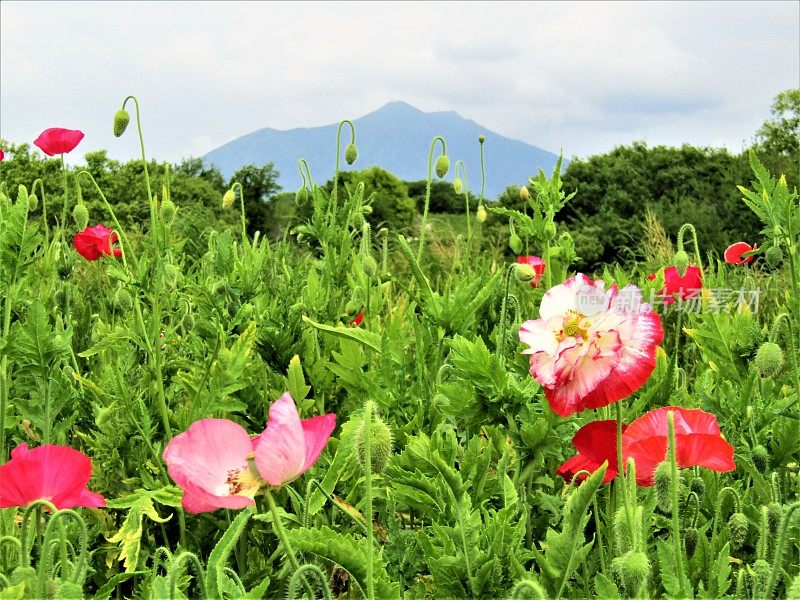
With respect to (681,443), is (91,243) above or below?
above

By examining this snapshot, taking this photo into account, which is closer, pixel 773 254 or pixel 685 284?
pixel 773 254

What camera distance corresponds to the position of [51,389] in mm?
1886

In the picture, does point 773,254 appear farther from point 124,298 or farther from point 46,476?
point 124,298

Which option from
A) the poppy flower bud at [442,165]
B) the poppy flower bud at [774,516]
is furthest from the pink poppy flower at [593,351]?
the poppy flower bud at [442,165]

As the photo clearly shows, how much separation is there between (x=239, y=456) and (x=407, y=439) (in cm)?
48

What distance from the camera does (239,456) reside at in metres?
1.06

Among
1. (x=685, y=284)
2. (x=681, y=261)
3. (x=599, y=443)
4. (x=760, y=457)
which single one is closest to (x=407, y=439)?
(x=599, y=443)

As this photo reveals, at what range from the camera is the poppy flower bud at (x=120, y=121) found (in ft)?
6.58

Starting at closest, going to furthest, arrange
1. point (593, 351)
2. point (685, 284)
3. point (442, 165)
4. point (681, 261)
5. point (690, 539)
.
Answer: point (593, 351) → point (690, 539) → point (681, 261) → point (442, 165) → point (685, 284)

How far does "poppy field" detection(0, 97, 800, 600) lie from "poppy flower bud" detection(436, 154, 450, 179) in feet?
0.74

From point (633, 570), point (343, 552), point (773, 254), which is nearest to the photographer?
point (633, 570)

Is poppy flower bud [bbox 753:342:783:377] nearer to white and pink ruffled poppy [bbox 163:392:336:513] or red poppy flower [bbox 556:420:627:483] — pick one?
red poppy flower [bbox 556:420:627:483]

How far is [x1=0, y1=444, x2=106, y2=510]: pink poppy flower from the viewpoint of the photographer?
122 cm

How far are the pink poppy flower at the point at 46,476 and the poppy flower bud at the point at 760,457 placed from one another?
1.02 m
